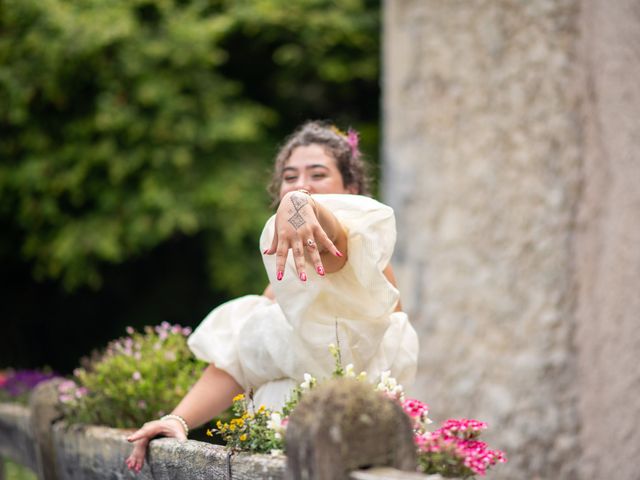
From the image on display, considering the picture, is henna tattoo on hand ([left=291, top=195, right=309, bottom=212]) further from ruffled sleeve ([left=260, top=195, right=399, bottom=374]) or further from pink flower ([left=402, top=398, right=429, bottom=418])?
pink flower ([left=402, top=398, right=429, bottom=418])

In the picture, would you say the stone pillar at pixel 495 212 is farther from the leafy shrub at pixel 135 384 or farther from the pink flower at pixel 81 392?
the pink flower at pixel 81 392

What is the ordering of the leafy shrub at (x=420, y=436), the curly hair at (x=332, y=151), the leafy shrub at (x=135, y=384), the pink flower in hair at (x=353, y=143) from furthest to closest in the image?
the leafy shrub at (x=135, y=384)
the pink flower in hair at (x=353, y=143)
the curly hair at (x=332, y=151)
the leafy shrub at (x=420, y=436)

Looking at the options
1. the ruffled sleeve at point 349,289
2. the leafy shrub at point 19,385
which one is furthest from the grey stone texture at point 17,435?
the ruffled sleeve at point 349,289

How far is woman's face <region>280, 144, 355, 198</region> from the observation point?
8.21ft

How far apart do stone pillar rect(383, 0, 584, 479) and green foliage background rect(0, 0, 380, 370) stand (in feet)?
5.39

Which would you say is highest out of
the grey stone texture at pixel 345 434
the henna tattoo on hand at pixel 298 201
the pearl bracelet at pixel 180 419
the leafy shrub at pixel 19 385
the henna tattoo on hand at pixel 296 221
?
the leafy shrub at pixel 19 385

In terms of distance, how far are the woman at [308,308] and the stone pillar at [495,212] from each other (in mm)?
2102

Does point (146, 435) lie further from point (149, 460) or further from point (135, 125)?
point (135, 125)

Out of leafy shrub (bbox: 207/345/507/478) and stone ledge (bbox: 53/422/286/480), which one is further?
stone ledge (bbox: 53/422/286/480)

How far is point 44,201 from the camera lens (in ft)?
21.4

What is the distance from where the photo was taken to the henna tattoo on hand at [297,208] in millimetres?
1765

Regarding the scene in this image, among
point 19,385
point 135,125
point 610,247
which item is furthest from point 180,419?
point 135,125

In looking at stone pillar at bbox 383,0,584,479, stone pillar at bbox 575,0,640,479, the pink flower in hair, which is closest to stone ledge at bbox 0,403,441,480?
the pink flower in hair

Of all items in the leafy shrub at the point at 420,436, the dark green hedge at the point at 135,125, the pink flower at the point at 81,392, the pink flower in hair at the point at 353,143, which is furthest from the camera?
the dark green hedge at the point at 135,125
